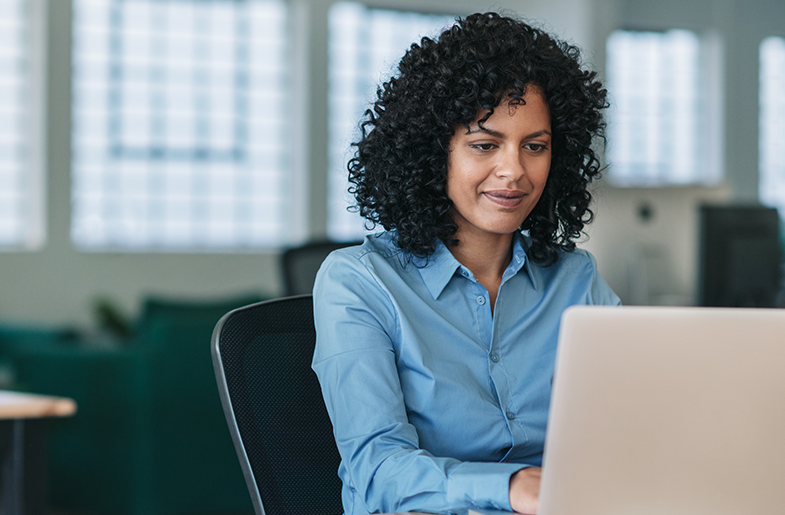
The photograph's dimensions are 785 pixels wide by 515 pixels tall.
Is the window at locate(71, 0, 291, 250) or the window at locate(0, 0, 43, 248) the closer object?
the window at locate(0, 0, 43, 248)

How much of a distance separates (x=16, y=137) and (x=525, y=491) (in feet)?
14.9

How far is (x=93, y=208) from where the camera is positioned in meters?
4.97

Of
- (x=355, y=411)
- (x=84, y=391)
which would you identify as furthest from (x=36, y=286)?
(x=355, y=411)

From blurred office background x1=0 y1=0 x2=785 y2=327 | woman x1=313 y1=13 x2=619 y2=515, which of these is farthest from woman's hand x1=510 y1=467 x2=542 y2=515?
blurred office background x1=0 y1=0 x2=785 y2=327

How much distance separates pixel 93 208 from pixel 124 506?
2.04 m

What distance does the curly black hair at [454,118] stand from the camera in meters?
1.34

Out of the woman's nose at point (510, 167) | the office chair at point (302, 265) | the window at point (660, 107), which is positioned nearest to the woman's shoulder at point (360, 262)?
Answer: the woman's nose at point (510, 167)

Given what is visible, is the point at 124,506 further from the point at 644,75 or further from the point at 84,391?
the point at 644,75

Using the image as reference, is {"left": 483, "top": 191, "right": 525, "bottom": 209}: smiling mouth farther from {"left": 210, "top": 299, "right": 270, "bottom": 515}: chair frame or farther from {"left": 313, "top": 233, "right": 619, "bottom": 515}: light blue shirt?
{"left": 210, "top": 299, "right": 270, "bottom": 515}: chair frame

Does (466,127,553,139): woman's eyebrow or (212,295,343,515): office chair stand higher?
(466,127,553,139): woman's eyebrow

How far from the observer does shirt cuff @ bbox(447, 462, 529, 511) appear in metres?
0.96

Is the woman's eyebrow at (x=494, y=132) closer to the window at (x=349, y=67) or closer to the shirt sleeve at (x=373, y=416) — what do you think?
the shirt sleeve at (x=373, y=416)

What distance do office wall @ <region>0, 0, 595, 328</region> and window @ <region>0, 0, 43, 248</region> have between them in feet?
0.34

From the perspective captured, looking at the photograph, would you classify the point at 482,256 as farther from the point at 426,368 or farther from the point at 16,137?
the point at 16,137
